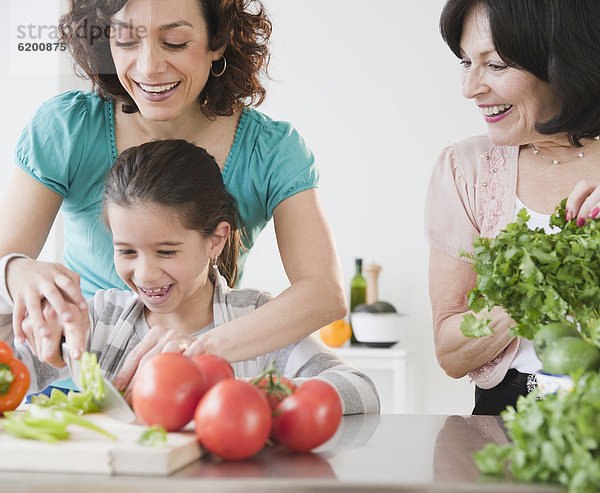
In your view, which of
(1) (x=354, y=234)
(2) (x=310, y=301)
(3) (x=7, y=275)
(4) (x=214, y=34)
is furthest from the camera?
(1) (x=354, y=234)

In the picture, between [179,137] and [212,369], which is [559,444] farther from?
[179,137]

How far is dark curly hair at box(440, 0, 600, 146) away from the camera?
150 cm

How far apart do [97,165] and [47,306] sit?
0.54 meters

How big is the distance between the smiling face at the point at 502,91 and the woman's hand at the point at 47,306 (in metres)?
0.89

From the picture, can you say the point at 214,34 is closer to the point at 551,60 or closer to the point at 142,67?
the point at 142,67

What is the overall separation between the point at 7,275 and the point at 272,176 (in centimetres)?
60

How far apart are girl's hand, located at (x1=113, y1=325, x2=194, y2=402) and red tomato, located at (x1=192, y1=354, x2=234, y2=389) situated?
129 millimetres

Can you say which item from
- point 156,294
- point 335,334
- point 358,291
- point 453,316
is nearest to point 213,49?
point 156,294

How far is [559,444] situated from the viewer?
0.76m

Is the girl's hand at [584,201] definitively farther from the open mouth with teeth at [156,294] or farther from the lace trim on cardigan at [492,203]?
the open mouth with teeth at [156,294]

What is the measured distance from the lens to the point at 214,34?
159cm

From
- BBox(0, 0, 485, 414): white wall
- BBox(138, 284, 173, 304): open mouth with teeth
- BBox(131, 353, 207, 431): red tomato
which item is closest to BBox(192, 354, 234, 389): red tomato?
BBox(131, 353, 207, 431): red tomato

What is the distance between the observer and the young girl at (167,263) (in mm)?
1478

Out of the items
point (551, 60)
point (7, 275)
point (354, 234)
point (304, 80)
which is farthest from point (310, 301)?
point (304, 80)
